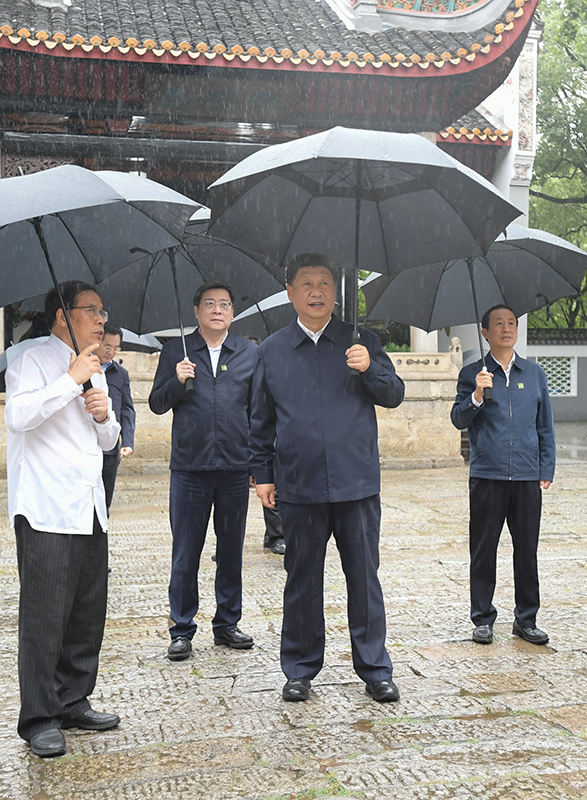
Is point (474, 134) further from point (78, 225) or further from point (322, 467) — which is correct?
point (322, 467)

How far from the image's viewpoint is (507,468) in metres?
4.62

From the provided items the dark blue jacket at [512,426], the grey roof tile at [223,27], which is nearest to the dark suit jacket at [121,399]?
the dark blue jacket at [512,426]

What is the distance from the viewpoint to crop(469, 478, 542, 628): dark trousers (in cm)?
461

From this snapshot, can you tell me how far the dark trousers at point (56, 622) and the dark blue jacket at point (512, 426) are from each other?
2141mm

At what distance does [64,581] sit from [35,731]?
534 millimetres

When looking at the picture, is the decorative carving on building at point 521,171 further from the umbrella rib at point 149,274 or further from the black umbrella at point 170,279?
the umbrella rib at point 149,274

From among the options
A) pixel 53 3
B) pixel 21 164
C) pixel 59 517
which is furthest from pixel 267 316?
pixel 53 3

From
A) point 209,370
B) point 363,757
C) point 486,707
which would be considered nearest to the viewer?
point 363,757

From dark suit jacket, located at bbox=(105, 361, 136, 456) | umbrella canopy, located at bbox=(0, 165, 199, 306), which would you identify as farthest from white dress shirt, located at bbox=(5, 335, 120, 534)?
dark suit jacket, located at bbox=(105, 361, 136, 456)

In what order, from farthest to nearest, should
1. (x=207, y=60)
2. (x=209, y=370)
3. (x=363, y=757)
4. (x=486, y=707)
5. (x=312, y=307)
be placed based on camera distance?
(x=207, y=60) < (x=209, y=370) < (x=312, y=307) < (x=486, y=707) < (x=363, y=757)

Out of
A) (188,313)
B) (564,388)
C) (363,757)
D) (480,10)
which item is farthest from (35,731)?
(564,388)

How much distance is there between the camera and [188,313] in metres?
5.41

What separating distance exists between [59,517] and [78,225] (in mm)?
1512

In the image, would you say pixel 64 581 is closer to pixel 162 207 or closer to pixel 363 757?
pixel 363 757
